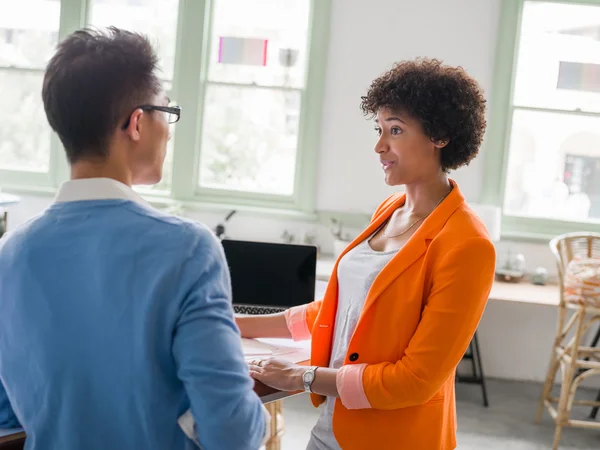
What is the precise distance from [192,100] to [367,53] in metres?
1.18

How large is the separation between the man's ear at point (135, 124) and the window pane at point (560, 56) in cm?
416

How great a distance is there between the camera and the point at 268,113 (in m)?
4.96

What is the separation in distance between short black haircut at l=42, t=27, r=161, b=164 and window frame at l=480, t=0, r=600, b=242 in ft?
13.2

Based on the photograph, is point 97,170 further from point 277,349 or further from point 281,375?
point 277,349

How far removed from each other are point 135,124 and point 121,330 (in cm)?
28

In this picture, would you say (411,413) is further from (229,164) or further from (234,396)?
(229,164)

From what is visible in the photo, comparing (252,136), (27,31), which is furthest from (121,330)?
(27,31)

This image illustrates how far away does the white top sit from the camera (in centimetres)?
165

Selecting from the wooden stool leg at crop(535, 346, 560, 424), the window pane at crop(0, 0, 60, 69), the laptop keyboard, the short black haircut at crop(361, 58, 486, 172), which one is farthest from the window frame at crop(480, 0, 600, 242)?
the short black haircut at crop(361, 58, 486, 172)

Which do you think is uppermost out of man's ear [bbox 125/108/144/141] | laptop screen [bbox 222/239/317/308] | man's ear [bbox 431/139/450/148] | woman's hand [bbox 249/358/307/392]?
man's ear [bbox 431/139/450/148]

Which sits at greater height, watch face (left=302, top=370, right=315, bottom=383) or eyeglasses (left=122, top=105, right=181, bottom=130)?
eyeglasses (left=122, top=105, right=181, bottom=130)

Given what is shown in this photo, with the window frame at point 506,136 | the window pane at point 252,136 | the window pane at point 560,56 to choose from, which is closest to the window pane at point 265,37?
the window pane at point 252,136

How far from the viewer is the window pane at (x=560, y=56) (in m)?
4.74

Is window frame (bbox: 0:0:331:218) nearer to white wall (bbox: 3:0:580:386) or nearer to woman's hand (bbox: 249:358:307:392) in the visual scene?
white wall (bbox: 3:0:580:386)
